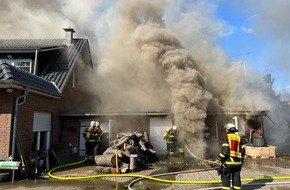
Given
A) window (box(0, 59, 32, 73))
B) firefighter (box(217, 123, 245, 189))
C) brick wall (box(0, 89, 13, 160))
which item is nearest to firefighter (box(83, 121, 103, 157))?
brick wall (box(0, 89, 13, 160))

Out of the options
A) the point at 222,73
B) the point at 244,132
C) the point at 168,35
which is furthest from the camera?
the point at 222,73

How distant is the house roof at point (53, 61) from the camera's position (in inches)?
416

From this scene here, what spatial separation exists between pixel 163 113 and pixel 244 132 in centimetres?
461

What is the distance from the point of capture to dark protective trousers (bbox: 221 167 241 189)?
6.03 meters

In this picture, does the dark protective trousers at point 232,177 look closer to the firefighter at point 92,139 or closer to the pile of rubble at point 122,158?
the pile of rubble at point 122,158

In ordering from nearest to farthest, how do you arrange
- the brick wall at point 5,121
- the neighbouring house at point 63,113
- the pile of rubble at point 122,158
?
the brick wall at point 5,121, the pile of rubble at point 122,158, the neighbouring house at point 63,113

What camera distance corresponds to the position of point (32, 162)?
9102mm

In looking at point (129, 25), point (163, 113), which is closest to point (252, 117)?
point (163, 113)

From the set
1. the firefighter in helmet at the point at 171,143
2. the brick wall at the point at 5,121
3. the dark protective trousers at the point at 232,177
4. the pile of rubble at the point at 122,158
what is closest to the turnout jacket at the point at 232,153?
the dark protective trousers at the point at 232,177

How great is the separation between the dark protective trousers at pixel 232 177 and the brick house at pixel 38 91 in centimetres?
651

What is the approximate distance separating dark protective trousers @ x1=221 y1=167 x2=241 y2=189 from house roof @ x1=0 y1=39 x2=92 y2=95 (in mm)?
6856

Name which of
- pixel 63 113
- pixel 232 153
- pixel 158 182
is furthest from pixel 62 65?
pixel 232 153

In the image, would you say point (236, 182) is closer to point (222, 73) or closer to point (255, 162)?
point (255, 162)

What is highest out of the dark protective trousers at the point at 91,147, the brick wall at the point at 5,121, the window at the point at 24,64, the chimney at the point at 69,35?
the chimney at the point at 69,35
